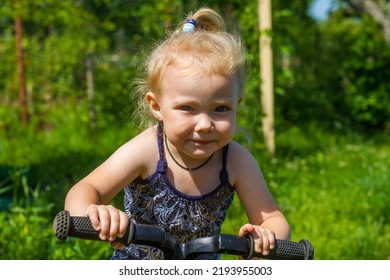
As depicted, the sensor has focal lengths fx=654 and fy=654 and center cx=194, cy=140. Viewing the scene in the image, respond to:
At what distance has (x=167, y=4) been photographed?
638 cm

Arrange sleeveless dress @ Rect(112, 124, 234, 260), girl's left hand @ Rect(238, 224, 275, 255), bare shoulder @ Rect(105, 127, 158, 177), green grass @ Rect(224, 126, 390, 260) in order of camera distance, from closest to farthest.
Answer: girl's left hand @ Rect(238, 224, 275, 255)
bare shoulder @ Rect(105, 127, 158, 177)
sleeveless dress @ Rect(112, 124, 234, 260)
green grass @ Rect(224, 126, 390, 260)

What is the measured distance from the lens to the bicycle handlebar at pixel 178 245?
57.7 inches

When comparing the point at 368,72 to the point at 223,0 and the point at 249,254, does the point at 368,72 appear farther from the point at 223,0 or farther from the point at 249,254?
the point at 249,254

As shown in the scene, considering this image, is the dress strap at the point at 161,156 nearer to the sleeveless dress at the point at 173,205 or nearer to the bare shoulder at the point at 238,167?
the sleeveless dress at the point at 173,205

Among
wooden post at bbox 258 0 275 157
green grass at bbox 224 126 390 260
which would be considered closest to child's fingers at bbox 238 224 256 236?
green grass at bbox 224 126 390 260

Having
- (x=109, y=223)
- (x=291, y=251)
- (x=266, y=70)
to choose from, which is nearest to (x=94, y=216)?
(x=109, y=223)

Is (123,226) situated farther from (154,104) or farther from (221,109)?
(154,104)

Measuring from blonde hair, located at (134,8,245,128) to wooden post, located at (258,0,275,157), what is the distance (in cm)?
364

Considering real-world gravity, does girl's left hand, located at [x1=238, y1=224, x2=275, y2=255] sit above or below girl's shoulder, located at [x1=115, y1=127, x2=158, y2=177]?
below

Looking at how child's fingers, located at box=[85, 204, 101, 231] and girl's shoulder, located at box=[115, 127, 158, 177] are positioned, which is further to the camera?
girl's shoulder, located at box=[115, 127, 158, 177]

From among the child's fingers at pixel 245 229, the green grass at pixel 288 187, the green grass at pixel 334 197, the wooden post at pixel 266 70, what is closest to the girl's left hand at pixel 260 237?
the child's fingers at pixel 245 229

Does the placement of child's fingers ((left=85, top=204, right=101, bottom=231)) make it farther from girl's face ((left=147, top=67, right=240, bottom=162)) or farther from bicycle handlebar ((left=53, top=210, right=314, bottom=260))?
girl's face ((left=147, top=67, right=240, bottom=162))

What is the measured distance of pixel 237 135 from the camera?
5.04 m

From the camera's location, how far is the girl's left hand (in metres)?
1.58
